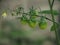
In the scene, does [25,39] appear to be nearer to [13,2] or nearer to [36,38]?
[36,38]

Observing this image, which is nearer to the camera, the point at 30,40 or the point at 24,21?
the point at 24,21

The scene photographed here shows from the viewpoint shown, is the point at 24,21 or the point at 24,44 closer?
the point at 24,21

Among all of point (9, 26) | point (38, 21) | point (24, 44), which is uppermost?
point (38, 21)

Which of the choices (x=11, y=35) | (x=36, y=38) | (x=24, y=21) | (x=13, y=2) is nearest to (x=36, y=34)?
(x=36, y=38)

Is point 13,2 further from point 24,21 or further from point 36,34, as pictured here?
point 24,21

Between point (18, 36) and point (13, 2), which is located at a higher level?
point (13, 2)

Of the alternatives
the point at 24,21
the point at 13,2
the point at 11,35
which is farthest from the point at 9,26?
the point at 24,21

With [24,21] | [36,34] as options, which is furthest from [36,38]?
[24,21]

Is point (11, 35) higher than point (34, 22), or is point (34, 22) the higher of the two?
point (34, 22)
